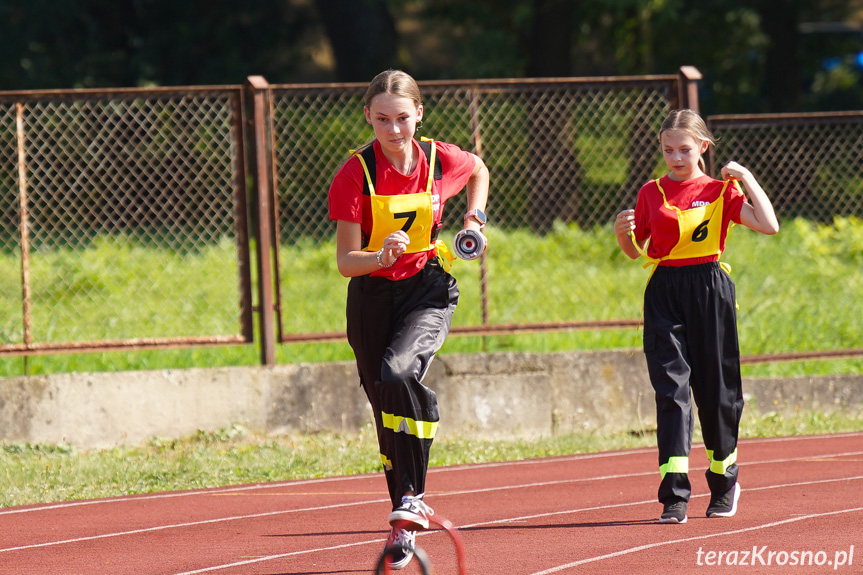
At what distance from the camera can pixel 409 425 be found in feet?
16.0

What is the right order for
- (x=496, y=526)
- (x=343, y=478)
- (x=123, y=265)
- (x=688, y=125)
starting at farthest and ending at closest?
(x=123, y=265) < (x=343, y=478) < (x=496, y=526) < (x=688, y=125)

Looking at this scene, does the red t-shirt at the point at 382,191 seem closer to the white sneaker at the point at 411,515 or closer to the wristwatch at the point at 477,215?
the wristwatch at the point at 477,215

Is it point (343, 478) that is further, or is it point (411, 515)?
point (343, 478)

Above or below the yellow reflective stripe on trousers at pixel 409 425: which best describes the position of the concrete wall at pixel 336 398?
below

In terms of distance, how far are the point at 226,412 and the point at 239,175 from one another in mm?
1836

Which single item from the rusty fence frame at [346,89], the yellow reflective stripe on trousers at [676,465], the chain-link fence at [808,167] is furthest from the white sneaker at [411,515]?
the chain-link fence at [808,167]

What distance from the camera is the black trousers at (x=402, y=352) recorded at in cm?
486

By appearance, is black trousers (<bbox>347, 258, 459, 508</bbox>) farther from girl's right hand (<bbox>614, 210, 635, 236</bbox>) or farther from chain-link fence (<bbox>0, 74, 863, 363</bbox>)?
chain-link fence (<bbox>0, 74, 863, 363</bbox>)

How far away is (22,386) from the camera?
8.73 m

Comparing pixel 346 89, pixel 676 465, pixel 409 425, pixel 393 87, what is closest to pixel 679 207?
pixel 676 465

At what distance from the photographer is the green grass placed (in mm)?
7844

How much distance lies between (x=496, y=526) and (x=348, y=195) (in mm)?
2172

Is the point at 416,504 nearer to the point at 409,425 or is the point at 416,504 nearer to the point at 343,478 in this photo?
the point at 409,425

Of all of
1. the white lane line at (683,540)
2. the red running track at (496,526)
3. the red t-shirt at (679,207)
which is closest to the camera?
the white lane line at (683,540)
